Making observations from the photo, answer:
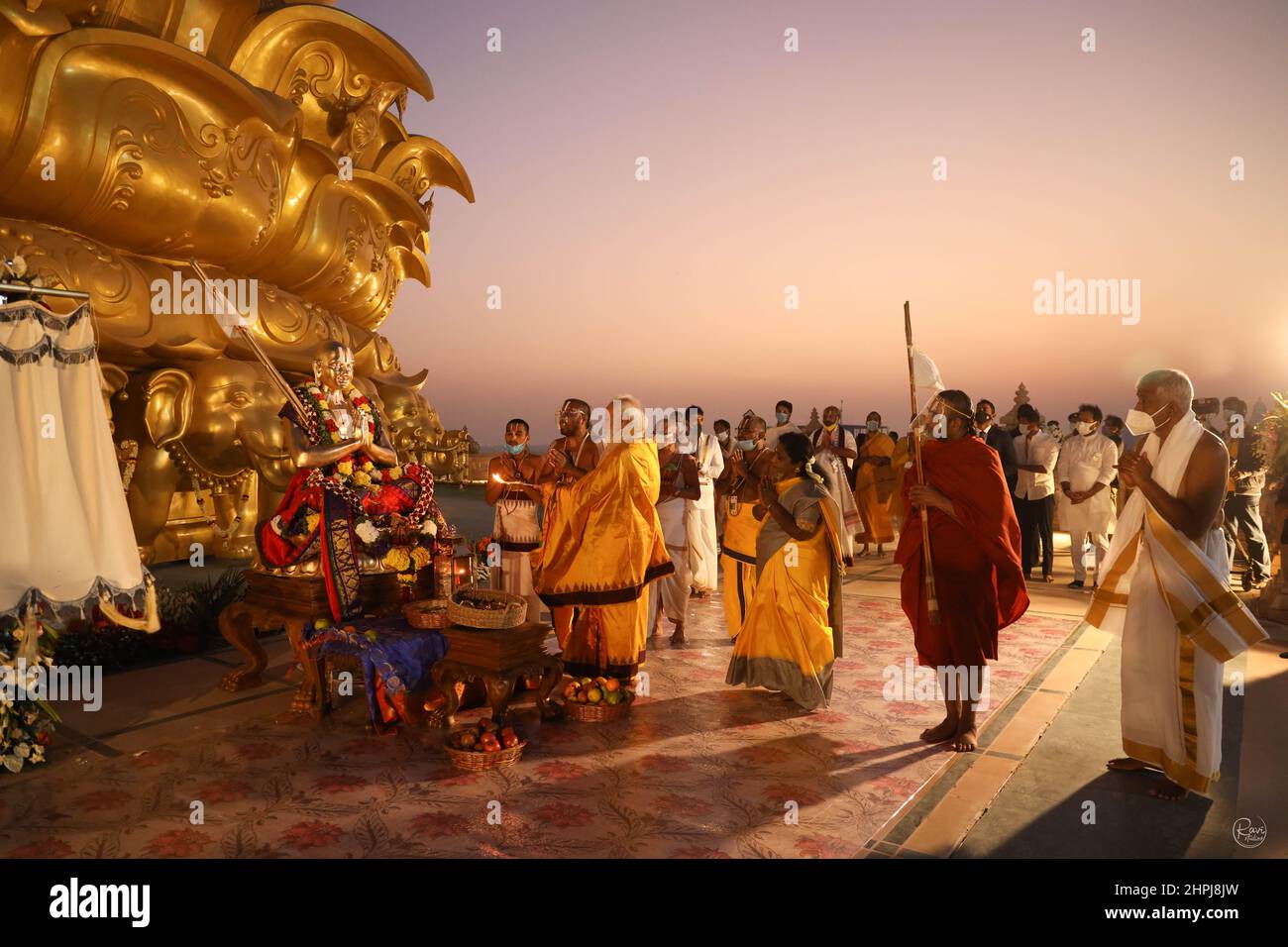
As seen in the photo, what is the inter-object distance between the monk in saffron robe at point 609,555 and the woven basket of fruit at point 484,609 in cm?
59

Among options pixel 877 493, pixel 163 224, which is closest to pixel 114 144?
pixel 163 224

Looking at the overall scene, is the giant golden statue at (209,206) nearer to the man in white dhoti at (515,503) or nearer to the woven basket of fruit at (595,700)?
the man in white dhoti at (515,503)

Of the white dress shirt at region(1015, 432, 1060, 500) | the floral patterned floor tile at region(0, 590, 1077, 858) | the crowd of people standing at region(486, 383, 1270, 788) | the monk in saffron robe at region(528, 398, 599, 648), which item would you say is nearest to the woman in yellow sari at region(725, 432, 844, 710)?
the crowd of people standing at region(486, 383, 1270, 788)

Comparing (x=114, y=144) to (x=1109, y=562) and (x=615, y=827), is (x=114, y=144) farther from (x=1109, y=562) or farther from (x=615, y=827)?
(x=1109, y=562)

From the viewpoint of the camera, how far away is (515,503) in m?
6.09

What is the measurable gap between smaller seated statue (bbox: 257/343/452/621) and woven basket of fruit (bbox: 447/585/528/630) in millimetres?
638

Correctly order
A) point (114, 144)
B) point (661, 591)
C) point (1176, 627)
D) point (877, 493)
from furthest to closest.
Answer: point (877, 493)
point (661, 591)
point (114, 144)
point (1176, 627)

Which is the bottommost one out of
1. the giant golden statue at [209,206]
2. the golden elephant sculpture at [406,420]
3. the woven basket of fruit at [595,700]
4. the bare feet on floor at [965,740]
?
the bare feet on floor at [965,740]

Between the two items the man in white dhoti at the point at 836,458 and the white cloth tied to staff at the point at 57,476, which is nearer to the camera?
the white cloth tied to staff at the point at 57,476

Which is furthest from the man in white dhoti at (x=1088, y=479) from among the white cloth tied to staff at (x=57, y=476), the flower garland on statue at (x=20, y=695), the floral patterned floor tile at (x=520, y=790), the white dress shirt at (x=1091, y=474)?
the flower garland on statue at (x=20, y=695)

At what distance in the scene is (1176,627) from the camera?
3482 millimetres

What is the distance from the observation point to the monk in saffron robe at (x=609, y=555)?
489 cm

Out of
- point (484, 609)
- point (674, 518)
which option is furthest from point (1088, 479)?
point (484, 609)

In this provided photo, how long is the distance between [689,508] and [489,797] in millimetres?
4524
